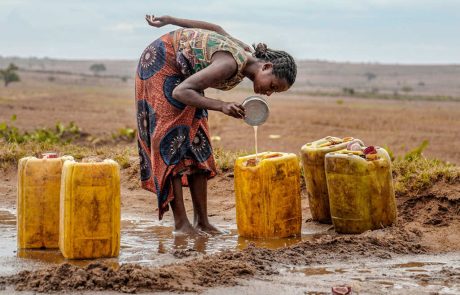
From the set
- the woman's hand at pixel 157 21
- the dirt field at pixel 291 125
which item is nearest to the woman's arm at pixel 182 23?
the woman's hand at pixel 157 21

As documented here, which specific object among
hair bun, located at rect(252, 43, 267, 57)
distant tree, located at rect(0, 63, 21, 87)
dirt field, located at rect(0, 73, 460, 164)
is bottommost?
dirt field, located at rect(0, 73, 460, 164)

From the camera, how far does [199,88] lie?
599 centimetres

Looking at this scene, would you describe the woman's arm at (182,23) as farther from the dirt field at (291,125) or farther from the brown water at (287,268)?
the dirt field at (291,125)

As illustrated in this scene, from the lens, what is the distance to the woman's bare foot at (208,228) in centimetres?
662

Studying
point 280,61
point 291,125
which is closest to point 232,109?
point 280,61

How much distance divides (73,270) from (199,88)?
1726mm

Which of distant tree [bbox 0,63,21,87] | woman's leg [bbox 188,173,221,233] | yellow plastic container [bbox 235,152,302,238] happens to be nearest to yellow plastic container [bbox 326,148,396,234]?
yellow plastic container [bbox 235,152,302,238]

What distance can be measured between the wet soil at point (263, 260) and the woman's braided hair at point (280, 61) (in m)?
1.22

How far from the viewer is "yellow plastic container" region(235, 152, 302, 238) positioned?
627 centimetres

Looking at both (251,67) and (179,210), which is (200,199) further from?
(251,67)

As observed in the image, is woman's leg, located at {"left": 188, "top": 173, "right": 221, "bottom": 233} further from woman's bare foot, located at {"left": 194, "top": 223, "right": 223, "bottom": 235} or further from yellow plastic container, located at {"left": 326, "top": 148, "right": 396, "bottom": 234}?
yellow plastic container, located at {"left": 326, "top": 148, "right": 396, "bottom": 234}

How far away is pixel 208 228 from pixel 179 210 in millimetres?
321

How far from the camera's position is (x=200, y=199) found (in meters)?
6.63

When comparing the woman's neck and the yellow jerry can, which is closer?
the woman's neck
